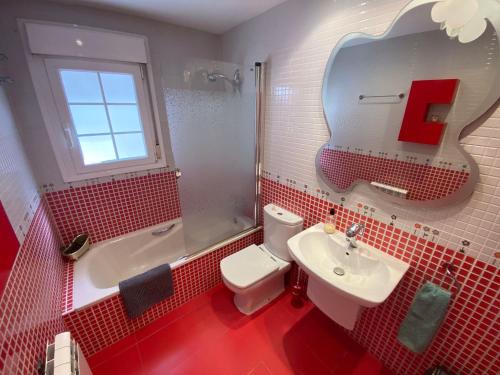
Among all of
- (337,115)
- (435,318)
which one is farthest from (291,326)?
(337,115)

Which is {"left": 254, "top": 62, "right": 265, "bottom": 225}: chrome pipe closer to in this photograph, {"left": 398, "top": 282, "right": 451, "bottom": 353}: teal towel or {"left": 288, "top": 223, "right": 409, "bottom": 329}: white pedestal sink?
{"left": 288, "top": 223, "right": 409, "bottom": 329}: white pedestal sink

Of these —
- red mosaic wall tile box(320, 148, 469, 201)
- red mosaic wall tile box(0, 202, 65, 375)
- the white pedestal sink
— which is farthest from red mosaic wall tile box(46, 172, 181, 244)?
red mosaic wall tile box(320, 148, 469, 201)

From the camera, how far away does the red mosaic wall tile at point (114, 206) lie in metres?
1.76

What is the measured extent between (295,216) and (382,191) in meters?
0.70

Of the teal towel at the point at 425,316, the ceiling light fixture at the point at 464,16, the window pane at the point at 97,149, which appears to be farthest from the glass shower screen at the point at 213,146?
the teal towel at the point at 425,316

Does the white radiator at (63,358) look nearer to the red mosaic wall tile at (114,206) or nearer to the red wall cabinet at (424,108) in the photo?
the red mosaic wall tile at (114,206)

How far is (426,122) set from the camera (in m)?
0.99

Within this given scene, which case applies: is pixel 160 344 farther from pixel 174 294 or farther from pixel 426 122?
pixel 426 122

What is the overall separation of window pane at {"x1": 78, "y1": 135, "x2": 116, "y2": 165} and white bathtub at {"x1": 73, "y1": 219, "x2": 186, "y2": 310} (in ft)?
2.54

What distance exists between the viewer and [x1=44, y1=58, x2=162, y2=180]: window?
162 cm

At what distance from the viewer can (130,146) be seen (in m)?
1.98

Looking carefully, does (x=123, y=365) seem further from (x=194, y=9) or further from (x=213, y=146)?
(x=194, y=9)

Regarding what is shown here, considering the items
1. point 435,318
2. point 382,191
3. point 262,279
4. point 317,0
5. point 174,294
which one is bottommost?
point 174,294

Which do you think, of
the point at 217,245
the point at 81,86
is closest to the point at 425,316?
the point at 217,245
